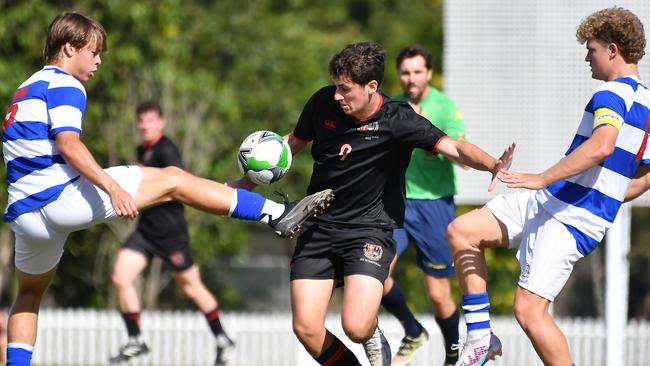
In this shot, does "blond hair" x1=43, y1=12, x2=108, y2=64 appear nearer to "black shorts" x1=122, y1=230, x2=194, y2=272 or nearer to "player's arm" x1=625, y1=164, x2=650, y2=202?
"black shorts" x1=122, y1=230, x2=194, y2=272

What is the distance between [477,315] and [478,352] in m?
0.22

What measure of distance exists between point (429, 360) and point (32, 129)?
29.5 feet

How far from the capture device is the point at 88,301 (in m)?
16.7

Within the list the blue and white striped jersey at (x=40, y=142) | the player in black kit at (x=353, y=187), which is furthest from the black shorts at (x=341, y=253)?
the blue and white striped jersey at (x=40, y=142)

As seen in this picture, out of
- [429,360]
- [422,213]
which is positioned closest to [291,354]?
[429,360]

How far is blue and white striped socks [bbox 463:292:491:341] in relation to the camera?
18.8 feet

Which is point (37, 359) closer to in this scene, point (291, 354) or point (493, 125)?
point (291, 354)

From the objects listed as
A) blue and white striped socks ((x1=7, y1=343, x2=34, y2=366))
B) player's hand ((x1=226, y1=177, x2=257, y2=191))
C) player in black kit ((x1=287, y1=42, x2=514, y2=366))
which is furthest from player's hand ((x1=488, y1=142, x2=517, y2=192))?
blue and white striped socks ((x1=7, y1=343, x2=34, y2=366))

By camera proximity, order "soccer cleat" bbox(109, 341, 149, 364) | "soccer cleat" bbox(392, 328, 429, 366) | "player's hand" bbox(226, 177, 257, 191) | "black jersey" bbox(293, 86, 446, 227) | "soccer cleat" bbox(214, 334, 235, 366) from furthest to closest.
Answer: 1. "soccer cleat" bbox(214, 334, 235, 366)
2. "soccer cleat" bbox(109, 341, 149, 364)
3. "soccer cleat" bbox(392, 328, 429, 366)
4. "player's hand" bbox(226, 177, 257, 191)
5. "black jersey" bbox(293, 86, 446, 227)

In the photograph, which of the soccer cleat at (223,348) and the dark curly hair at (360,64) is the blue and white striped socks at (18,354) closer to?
the dark curly hair at (360,64)

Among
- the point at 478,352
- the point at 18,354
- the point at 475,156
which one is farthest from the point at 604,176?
the point at 18,354

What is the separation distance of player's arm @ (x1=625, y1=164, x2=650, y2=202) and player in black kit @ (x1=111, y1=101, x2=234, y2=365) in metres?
4.15

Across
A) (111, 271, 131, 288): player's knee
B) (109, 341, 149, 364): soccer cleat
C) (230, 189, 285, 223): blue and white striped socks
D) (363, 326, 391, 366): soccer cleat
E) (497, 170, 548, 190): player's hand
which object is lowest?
(109, 341, 149, 364): soccer cleat

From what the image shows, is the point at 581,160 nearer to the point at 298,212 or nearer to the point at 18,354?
the point at 298,212
